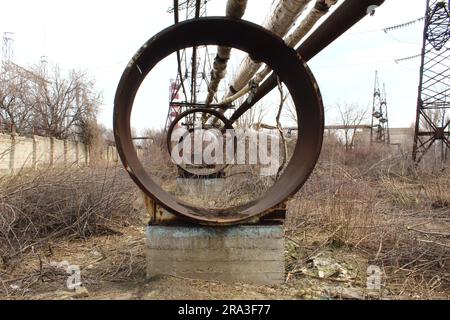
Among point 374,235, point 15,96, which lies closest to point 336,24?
point 374,235

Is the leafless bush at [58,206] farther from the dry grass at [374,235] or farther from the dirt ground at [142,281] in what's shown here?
the dry grass at [374,235]

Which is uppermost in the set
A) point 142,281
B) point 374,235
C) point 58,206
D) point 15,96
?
point 15,96

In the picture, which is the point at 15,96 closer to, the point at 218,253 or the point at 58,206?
the point at 58,206

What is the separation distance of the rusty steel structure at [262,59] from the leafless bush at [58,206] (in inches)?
80.9

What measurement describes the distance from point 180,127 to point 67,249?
10671mm

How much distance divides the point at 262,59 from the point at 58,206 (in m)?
3.55

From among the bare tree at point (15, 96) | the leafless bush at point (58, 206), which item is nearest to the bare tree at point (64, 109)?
the bare tree at point (15, 96)

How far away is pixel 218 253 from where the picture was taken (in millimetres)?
3545

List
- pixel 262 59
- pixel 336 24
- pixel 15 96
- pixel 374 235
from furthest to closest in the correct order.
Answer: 1. pixel 15 96
2. pixel 374 235
3. pixel 262 59
4. pixel 336 24

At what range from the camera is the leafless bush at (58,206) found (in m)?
4.97

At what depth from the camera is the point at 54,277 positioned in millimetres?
3742

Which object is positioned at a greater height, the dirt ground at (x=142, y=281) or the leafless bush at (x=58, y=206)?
the leafless bush at (x=58, y=206)
